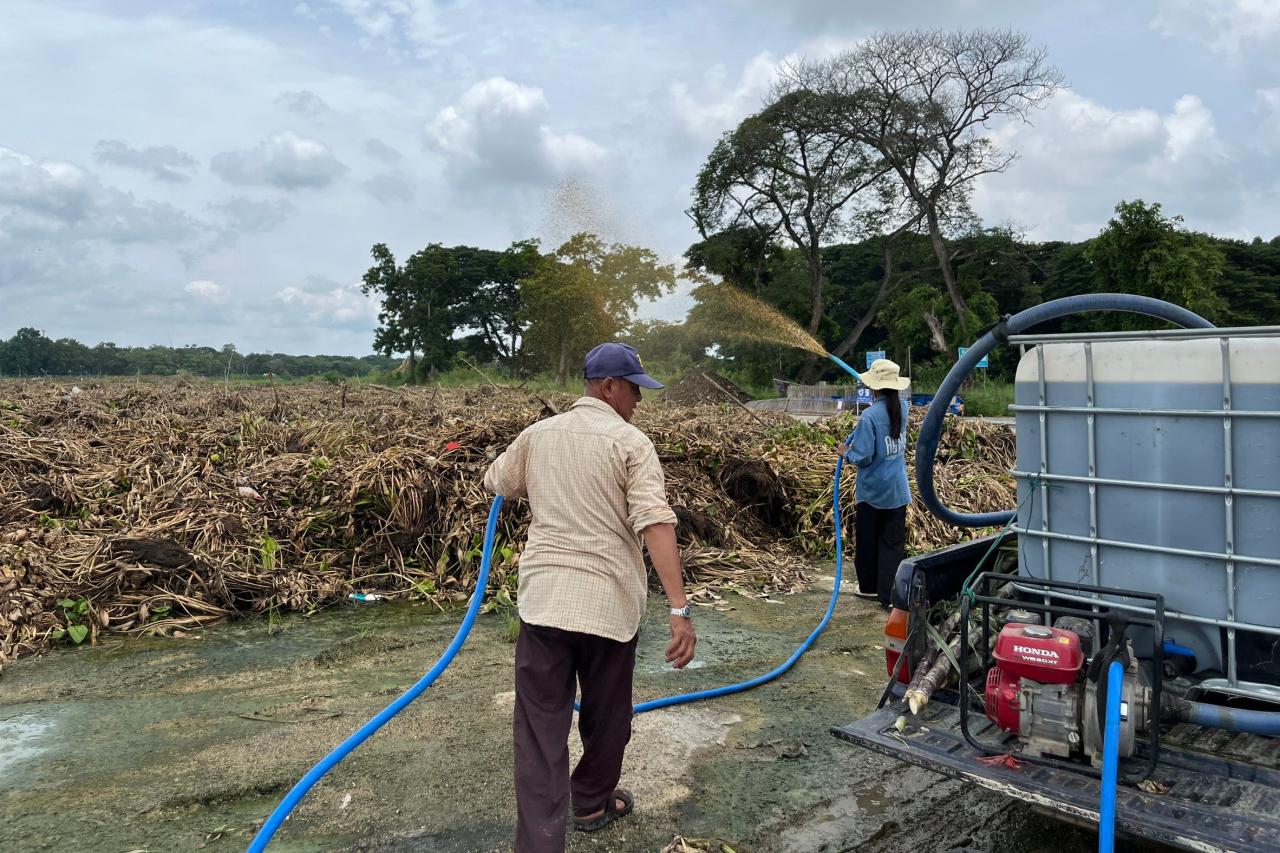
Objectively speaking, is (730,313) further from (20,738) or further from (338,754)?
(338,754)

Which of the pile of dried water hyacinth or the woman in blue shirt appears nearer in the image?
the woman in blue shirt

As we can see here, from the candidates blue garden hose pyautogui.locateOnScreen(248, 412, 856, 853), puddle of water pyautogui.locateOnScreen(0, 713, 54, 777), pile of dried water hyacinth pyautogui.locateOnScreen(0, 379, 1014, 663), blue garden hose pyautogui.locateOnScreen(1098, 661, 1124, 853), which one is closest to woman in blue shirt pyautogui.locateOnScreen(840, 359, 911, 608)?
blue garden hose pyautogui.locateOnScreen(248, 412, 856, 853)

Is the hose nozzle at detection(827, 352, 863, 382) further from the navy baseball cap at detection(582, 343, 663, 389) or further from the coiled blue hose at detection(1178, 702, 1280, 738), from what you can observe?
the coiled blue hose at detection(1178, 702, 1280, 738)

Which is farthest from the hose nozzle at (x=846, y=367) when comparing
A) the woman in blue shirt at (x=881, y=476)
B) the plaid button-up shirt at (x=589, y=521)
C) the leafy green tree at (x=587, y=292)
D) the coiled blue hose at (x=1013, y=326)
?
the leafy green tree at (x=587, y=292)

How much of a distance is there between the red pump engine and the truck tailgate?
108 mm

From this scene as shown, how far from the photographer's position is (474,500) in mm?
7457

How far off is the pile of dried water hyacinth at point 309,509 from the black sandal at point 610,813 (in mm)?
3567

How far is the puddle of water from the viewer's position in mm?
3986

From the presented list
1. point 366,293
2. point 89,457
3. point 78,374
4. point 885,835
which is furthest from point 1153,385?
point 366,293

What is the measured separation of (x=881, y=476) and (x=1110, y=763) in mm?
3969

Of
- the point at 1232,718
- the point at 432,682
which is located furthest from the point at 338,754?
the point at 1232,718

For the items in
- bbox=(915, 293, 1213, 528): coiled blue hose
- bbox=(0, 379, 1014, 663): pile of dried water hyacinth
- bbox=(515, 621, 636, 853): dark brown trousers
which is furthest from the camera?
bbox=(0, 379, 1014, 663): pile of dried water hyacinth

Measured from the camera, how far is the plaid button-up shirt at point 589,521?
9.75ft

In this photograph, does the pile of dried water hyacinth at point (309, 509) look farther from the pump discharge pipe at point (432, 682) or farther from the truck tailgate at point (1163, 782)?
the truck tailgate at point (1163, 782)
